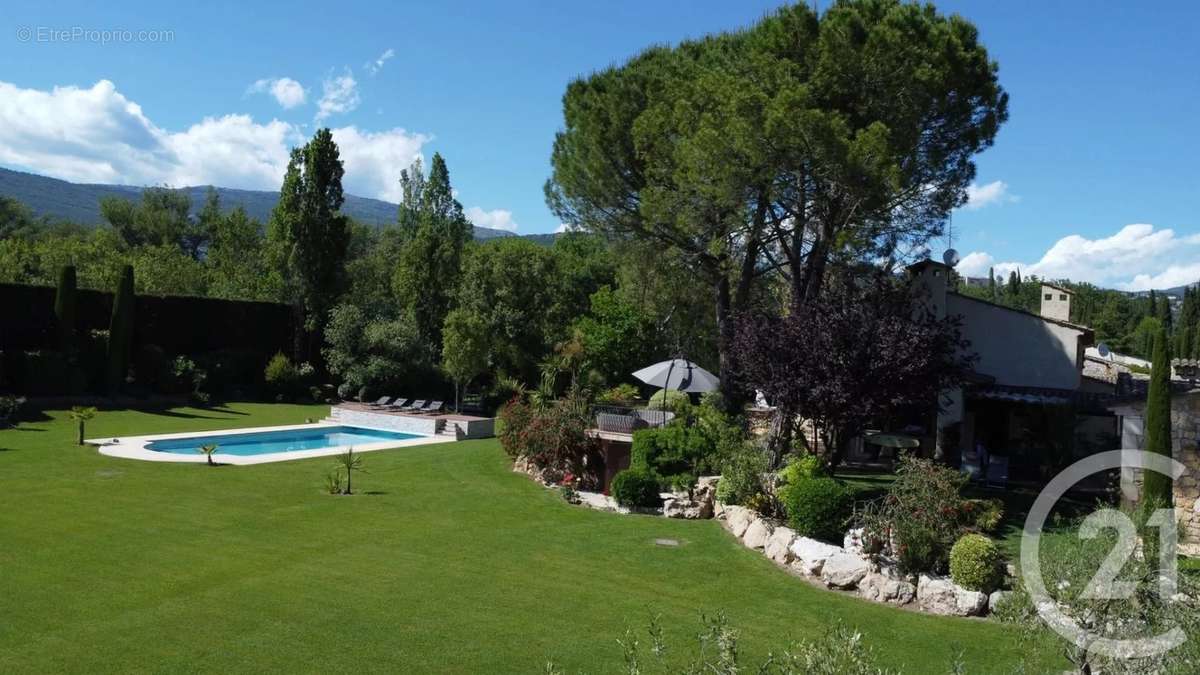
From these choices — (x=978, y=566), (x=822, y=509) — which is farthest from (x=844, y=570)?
(x=978, y=566)

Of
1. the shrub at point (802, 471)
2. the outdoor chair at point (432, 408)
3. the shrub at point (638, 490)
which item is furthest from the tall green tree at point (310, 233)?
the shrub at point (802, 471)

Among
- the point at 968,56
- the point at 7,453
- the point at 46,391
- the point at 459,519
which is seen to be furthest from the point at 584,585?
the point at 46,391

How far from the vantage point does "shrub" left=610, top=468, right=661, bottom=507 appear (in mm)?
16672

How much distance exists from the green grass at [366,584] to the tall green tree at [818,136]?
710cm

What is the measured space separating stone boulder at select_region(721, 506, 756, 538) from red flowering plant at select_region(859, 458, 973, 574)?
251cm

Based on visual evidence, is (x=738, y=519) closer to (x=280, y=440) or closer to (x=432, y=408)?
(x=280, y=440)

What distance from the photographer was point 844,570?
12.0 m

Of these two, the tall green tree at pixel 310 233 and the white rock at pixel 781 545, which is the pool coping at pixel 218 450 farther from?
the white rock at pixel 781 545

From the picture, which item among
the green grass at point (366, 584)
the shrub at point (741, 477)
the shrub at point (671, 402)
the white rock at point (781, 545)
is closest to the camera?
the green grass at point (366, 584)

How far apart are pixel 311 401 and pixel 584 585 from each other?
88.2 ft

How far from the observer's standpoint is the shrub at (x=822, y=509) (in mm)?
13289

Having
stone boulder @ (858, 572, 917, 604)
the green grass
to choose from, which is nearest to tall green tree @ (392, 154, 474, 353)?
the green grass

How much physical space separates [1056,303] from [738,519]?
18403mm

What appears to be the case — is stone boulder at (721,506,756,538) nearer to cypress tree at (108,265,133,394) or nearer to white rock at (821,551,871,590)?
white rock at (821,551,871,590)
